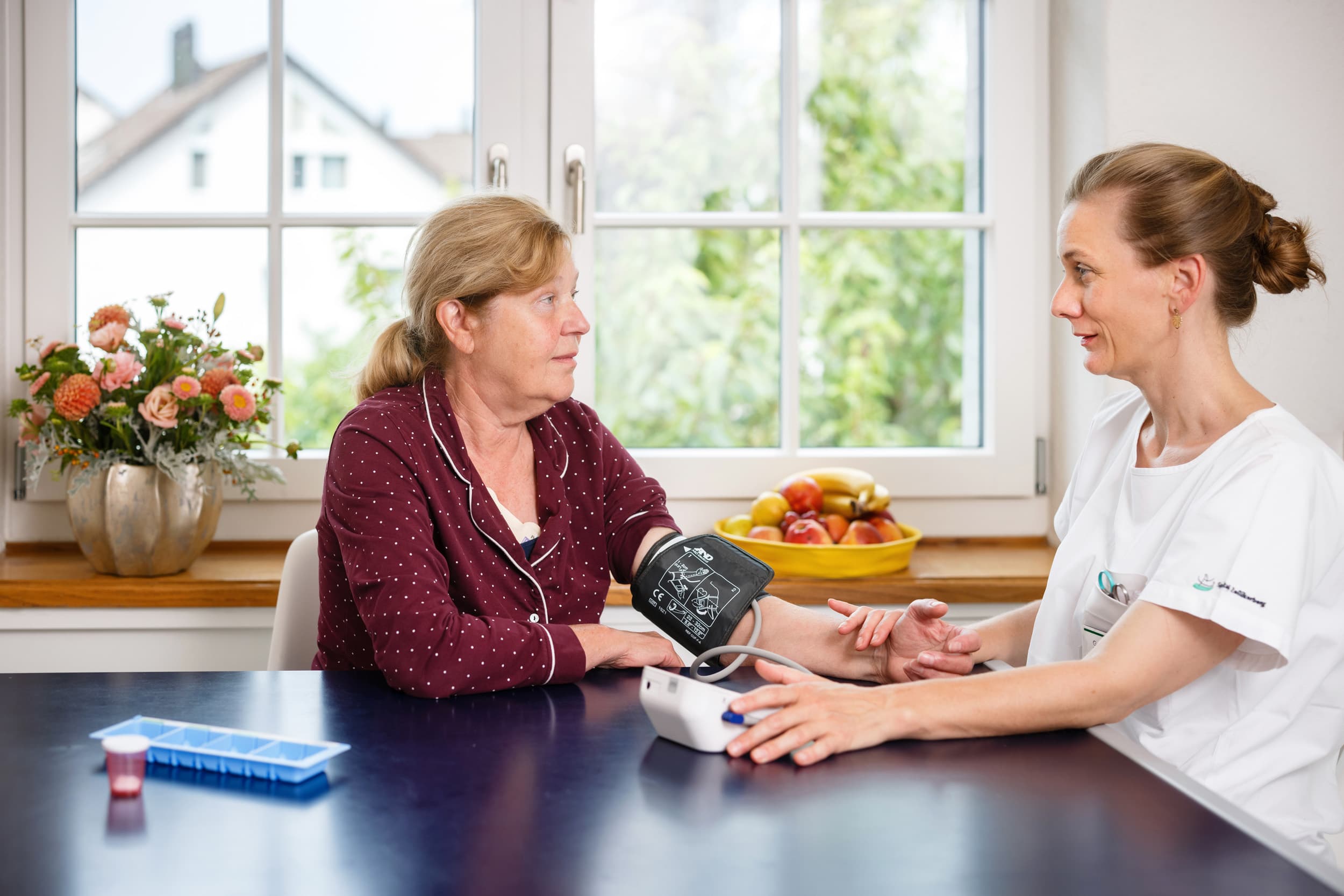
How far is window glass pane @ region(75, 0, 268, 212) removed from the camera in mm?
2592

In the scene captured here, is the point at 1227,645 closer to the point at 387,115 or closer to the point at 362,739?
the point at 362,739

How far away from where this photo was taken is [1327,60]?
2396 millimetres

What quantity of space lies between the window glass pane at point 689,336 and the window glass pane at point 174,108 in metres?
0.82

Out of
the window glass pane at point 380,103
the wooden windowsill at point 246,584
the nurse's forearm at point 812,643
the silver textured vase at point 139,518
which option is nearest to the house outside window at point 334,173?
the window glass pane at point 380,103

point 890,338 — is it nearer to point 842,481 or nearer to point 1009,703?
point 842,481

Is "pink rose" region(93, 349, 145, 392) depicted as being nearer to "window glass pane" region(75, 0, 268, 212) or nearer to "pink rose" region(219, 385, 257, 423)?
"pink rose" region(219, 385, 257, 423)

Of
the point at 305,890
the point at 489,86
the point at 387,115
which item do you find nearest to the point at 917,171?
the point at 489,86

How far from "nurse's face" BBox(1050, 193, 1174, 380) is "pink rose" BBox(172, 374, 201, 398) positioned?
1.51 m

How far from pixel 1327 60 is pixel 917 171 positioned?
885mm

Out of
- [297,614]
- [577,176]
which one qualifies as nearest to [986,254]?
[577,176]

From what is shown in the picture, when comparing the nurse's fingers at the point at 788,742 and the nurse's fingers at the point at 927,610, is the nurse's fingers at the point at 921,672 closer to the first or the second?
the nurse's fingers at the point at 927,610

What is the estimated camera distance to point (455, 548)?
5.18 feet

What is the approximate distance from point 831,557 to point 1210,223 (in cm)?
105

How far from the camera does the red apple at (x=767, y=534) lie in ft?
7.83
